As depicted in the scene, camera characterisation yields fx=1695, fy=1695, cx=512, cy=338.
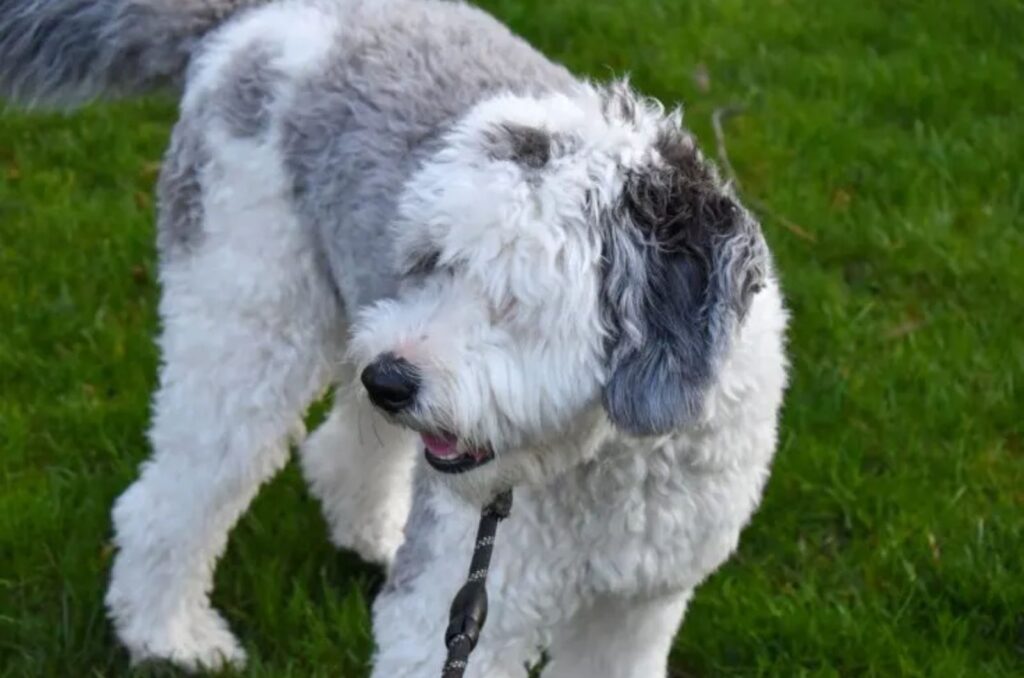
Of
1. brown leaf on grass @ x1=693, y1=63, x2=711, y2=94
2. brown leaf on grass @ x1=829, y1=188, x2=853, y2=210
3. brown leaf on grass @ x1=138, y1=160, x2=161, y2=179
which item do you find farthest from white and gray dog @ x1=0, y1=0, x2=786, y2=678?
brown leaf on grass @ x1=693, y1=63, x2=711, y2=94

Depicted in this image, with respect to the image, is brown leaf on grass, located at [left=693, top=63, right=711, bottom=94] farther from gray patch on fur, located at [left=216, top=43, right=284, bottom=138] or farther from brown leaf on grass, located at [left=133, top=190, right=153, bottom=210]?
gray patch on fur, located at [left=216, top=43, right=284, bottom=138]

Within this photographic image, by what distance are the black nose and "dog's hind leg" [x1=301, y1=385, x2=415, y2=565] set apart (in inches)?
62.6

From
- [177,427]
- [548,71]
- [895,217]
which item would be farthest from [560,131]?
[895,217]

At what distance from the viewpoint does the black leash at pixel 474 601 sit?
2.84 m

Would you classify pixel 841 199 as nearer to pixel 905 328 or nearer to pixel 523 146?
pixel 905 328

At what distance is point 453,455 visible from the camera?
2.83 metres

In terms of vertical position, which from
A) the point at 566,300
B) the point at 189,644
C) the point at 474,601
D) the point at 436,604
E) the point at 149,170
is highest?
the point at 566,300

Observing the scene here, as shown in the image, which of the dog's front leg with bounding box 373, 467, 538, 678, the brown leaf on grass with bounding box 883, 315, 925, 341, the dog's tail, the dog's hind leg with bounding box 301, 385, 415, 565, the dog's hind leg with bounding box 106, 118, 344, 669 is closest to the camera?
the dog's front leg with bounding box 373, 467, 538, 678

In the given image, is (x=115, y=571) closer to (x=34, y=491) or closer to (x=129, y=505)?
(x=129, y=505)

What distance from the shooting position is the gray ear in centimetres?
273

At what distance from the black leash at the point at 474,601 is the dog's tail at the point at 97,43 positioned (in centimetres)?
146

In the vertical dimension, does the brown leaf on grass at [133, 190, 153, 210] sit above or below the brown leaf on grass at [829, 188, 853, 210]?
below

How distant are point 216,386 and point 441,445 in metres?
1.09

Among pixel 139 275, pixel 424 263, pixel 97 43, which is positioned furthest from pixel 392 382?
pixel 139 275
